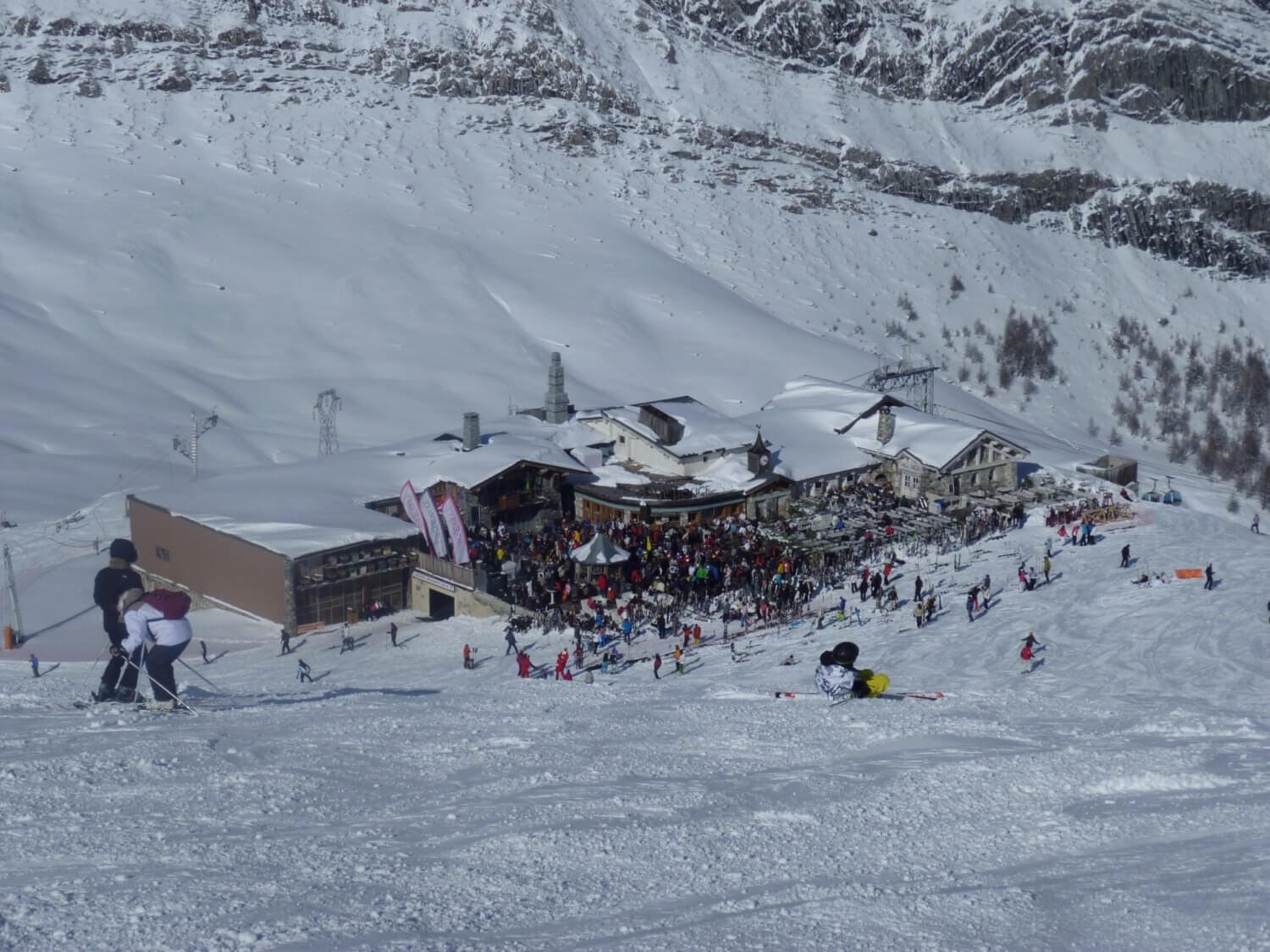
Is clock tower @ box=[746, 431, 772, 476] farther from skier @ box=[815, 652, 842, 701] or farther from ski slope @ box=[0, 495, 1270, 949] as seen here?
skier @ box=[815, 652, 842, 701]

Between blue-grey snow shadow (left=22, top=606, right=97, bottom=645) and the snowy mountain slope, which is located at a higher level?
the snowy mountain slope

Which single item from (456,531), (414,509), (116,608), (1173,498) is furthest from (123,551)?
(1173,498)

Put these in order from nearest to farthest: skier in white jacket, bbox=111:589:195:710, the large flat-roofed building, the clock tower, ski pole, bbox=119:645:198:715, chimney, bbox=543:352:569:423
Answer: skier in white jacket, bbox=111:589:195:710 → ski pole, bbox=119:645:198:715 → the large flat-roofed building → the clock tower → chimney, bbox=543:352:569:423

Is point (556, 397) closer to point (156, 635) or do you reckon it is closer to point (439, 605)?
A: point (439, 605)

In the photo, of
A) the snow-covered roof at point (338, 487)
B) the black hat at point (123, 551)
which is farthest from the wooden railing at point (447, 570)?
the black hat at point (123, 551)

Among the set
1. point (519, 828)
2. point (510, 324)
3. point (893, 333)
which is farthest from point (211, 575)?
point (893, 333)

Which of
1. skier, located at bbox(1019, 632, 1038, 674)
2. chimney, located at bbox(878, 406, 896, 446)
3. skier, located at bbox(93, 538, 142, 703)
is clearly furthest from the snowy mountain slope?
skier, located at bbox(93, 538, 142, 703)

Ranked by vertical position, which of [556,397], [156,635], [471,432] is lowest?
[156,635]

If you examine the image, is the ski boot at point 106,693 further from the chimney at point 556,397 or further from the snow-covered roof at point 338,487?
the chimney at point 556,397

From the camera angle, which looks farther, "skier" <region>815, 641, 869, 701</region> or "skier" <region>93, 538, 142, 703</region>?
"skier" <region>815, 641, 869, 701</region>
